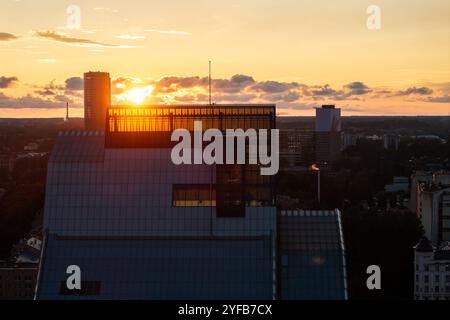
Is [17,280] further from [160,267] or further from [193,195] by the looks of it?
[160,267]

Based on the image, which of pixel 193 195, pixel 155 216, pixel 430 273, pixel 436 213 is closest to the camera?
pixel 155 216

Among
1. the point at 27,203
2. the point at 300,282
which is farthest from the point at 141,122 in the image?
the point at 27,203

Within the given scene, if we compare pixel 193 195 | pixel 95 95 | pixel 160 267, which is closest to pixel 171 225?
pixel 193 195

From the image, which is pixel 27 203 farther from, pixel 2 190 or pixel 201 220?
pixel 201 220

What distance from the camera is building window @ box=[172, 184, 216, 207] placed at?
2012 inches

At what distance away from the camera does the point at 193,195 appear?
51406 millimetres

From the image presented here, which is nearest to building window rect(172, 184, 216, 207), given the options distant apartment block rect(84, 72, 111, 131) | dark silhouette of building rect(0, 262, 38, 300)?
dark silhouette of building rect(0, 262, 38, 300)

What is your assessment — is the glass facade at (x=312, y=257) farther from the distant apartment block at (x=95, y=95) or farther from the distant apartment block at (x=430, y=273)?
the distant apartment block at (x=95, y=95)

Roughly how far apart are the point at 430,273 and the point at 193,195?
114ft

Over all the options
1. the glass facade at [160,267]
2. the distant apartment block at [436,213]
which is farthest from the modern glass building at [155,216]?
the distant apartment block at [436,213]

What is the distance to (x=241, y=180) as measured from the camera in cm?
5088

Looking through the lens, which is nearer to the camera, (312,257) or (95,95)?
(312,257)

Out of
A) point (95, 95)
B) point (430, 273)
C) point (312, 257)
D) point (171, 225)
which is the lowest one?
point (430, 273)

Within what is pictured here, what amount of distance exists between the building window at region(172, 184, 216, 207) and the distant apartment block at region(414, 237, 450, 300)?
110 ft
